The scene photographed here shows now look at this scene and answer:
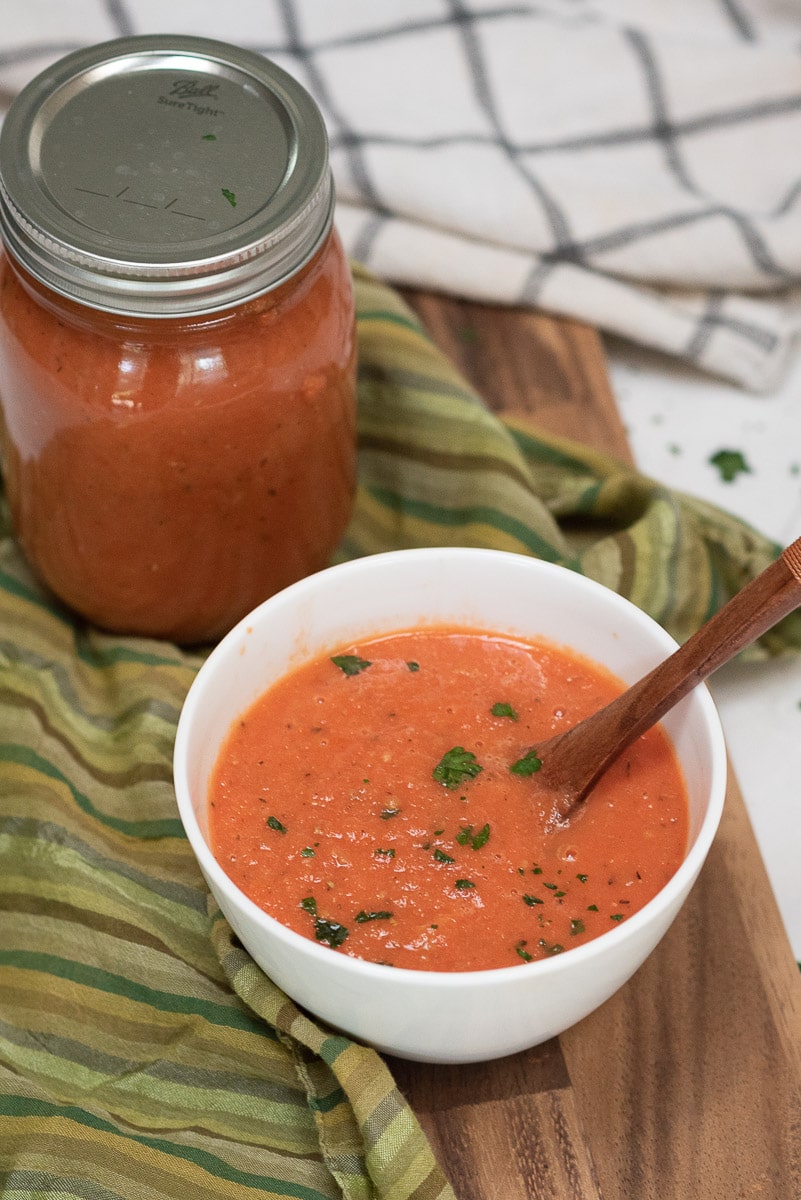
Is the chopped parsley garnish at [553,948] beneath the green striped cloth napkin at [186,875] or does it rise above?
above

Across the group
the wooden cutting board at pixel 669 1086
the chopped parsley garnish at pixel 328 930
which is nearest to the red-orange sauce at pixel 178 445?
the chopped parsley garnish at pixel 328 930

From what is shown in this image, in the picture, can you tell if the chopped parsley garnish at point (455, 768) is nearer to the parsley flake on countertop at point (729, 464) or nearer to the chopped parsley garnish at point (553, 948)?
the chopped parsley garnish at point (553, 948)

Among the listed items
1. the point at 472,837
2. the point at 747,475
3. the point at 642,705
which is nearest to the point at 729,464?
the point at 747,475

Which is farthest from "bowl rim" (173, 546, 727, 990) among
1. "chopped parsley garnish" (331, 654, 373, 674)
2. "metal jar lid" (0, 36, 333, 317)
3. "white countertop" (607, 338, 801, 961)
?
"white countertop" (607, 338, 801, 961)

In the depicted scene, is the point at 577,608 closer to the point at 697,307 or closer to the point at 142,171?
the point at 142,171

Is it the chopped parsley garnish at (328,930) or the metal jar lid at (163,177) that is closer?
the chopped parsley garnish at (328,930)

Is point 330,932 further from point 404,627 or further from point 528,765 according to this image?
point 404,627
